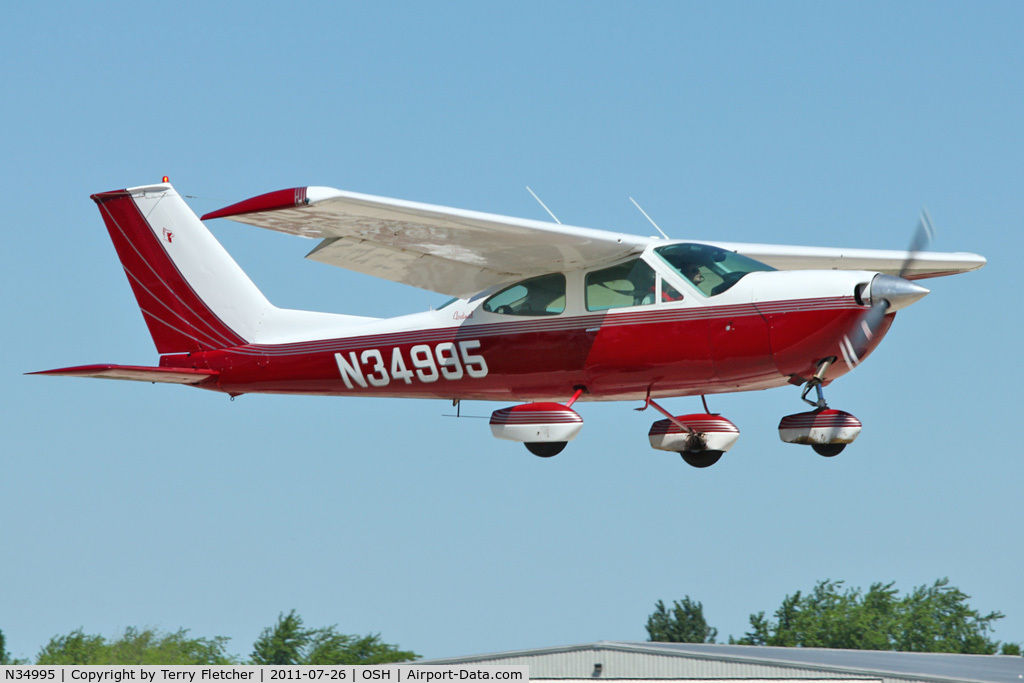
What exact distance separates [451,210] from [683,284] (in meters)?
2.52

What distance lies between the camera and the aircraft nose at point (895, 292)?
13164mm

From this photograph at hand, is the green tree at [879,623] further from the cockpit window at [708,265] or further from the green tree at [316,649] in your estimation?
the cockpit window at [708,265]

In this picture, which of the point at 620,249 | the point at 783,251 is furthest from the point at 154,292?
the point at 783,251

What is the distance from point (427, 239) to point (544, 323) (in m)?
1.58

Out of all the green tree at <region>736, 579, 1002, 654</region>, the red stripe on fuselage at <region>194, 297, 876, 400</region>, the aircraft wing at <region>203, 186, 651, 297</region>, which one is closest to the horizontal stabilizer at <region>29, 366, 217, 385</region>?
the red stripe on fuselage at <region>194, 297, 876, 400</region>

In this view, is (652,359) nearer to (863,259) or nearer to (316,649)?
(863,259)

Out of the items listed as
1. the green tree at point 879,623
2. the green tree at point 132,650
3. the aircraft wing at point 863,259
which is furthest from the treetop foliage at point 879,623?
the aircraft wing at point 863,259

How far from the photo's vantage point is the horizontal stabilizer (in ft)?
50.5

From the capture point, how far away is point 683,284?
46.2 feet

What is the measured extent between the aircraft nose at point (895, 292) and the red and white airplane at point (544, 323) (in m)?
0.02

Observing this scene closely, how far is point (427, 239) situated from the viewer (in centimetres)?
1489

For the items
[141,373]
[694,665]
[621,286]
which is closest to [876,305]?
[621,286]

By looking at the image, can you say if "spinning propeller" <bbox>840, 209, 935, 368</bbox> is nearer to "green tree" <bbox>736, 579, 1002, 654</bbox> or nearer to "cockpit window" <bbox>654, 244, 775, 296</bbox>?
"cockpit window" <bbox>654, 244, 775, 296</bbox>

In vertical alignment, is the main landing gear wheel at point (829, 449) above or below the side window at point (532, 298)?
below
